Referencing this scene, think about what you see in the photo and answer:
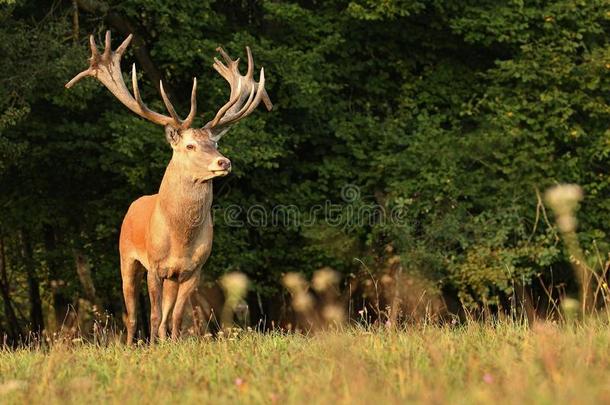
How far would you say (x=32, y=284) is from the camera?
850 inches

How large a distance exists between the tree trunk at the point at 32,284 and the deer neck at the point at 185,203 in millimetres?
10525

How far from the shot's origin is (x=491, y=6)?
1642 cm

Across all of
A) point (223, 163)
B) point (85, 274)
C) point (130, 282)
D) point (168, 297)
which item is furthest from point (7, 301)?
point (223, 163)

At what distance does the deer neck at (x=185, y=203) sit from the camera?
30.2 feet

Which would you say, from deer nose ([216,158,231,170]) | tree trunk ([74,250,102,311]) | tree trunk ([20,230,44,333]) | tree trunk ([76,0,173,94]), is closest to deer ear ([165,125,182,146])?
deer nose ([216,158,231,170])

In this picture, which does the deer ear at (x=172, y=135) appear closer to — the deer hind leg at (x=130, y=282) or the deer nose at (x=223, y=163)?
the deer nose at (x=223, y=163)

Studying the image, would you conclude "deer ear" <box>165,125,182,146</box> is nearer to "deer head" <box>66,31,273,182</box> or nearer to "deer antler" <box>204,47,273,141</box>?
"deer head" <box>66,31,273,182</box>

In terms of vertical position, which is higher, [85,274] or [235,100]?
[235,100]

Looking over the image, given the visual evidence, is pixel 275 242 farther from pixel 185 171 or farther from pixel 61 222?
pixel 185 171

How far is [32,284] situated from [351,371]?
17.9 m

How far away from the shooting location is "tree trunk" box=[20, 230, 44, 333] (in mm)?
19750

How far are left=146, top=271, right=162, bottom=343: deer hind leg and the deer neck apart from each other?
392 millimetres

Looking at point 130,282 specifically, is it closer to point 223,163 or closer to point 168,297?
point 168,297

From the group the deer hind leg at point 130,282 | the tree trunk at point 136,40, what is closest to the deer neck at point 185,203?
the deer hind leg at point 130,282
